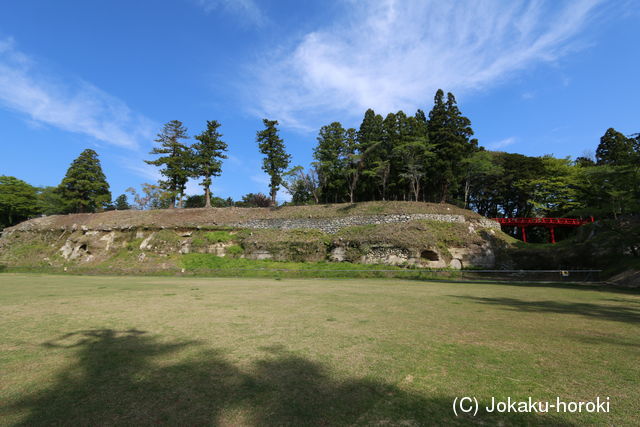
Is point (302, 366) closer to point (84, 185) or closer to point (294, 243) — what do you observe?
point (294, 243)

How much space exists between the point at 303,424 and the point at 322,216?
28.5 metres

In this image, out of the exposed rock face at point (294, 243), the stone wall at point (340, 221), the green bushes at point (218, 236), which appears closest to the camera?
the exposed rock face at point (294, 243)

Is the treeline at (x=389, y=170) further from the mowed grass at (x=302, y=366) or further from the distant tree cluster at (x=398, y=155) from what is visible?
the mowed grass at (x=302, y=366)

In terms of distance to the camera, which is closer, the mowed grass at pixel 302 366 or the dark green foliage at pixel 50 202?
the mowed grass at pixel 302 366

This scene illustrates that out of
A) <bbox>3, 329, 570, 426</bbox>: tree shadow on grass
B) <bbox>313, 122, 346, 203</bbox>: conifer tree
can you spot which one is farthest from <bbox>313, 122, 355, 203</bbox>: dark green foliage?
<bbox>3, 329, 570, 426</bbox>: tree shadow on grass

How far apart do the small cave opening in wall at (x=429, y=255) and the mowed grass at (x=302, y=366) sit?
17.2 meters

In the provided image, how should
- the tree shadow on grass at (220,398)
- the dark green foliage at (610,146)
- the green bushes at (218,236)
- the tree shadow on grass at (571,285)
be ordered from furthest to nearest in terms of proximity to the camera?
the dark green foliage at (610,146) < the green bushes at (218,236) < the tree shadow on grass at (571,285) < the tree shadow on grass at (220,398)

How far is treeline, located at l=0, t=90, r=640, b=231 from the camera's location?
33.4 metres

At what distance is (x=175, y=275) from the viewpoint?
19531mm

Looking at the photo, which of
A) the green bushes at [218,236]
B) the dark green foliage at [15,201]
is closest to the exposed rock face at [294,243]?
the green bushes at [218,236]

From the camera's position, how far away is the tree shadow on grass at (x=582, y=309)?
6238 mm

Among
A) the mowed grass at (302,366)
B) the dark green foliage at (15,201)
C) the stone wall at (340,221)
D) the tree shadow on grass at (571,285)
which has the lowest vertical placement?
the tree shadow on grass at (571,285)

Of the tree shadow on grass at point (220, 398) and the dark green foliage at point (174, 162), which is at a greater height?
the dark green foliage at point (174, 162)

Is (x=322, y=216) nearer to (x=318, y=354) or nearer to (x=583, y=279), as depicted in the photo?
(x=583, y=279)
